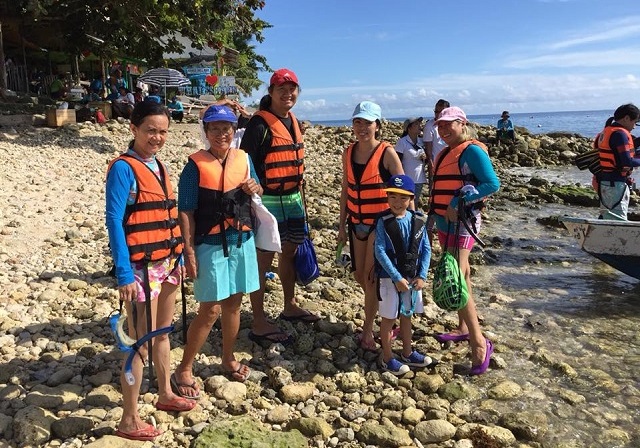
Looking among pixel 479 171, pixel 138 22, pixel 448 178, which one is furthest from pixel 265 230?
pixel 138 22

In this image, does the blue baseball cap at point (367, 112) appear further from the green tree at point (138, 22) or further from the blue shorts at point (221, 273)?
the green tree at point (138, 22)

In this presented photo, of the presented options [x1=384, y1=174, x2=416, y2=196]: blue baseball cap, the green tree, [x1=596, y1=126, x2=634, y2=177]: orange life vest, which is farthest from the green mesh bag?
the green tree

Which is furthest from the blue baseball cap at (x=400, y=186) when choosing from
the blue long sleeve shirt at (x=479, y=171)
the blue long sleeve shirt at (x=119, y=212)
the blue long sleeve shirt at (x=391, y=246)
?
the blue long sleeve shirt at (x=119, y=212)

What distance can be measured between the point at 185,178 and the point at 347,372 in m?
2.37

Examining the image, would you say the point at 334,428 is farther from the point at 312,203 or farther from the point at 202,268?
the point at 312,203

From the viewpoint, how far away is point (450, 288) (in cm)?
461

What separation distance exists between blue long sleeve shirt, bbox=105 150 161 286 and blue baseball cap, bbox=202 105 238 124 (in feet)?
2.49

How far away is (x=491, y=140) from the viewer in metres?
27.3

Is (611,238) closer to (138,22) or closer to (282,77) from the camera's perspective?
(282,77)

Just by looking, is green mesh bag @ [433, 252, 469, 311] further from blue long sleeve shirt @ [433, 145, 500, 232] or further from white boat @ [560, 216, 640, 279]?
white boat @ [560, 216, 640, 279]

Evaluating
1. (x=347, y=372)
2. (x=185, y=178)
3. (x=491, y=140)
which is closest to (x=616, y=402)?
(x=347, y=372)

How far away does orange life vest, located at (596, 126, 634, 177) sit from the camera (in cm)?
750

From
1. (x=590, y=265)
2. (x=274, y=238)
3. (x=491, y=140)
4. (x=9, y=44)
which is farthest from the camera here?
(x=491, y=140)

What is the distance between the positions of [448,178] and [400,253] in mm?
918
